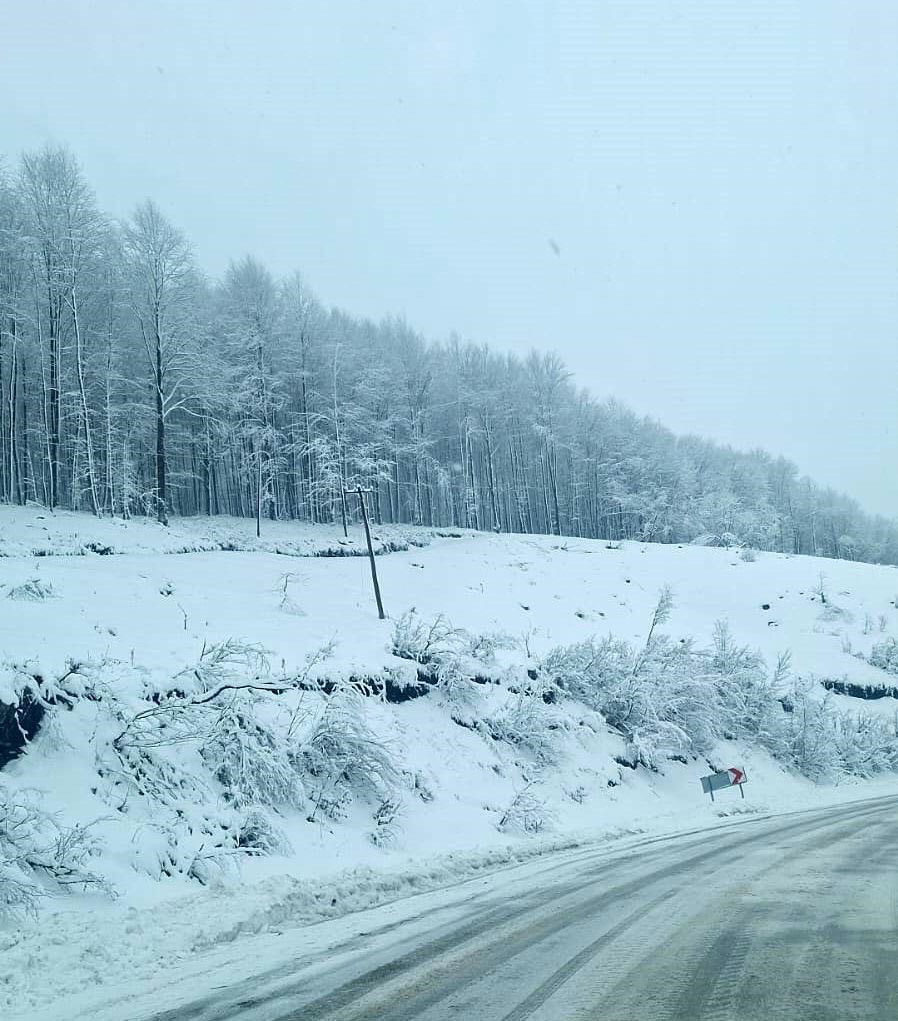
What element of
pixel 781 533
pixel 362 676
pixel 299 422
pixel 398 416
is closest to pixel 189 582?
pixel 362 676

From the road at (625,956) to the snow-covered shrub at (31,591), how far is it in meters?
10.6

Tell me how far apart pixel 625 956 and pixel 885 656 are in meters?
28.2

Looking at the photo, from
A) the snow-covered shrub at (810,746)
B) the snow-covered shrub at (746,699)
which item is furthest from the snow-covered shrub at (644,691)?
the snow-covered shrub at (810,746)

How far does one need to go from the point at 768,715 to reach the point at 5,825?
2065 centimetres

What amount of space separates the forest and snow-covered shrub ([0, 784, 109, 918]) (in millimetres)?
21872

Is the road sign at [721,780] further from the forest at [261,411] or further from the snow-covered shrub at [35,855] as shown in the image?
the forest at [261,411]

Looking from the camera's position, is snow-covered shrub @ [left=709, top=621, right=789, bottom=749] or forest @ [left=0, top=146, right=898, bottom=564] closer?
snow-covered shrub @ [left=709, top=621, right=789, bottom=749]

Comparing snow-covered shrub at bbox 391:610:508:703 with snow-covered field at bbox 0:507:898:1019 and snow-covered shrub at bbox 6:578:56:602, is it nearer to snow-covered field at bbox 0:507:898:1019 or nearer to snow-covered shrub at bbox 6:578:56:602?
snow-covered field at bbox 0:507:898:1019

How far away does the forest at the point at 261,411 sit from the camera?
→ 29.8 metres

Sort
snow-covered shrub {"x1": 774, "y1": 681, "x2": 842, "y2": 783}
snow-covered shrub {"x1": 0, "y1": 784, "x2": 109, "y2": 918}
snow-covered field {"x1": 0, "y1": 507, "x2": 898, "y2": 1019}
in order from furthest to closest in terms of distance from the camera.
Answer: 1. snow-covered shrub {"x1": 774, "y1": 681, "x2": 842, "y2": 783}
2. snow-covered field {"x1": 0, "y1": 507, "x2": 898, "y2": 1019}
3. snow-covered shrub {"x1": 0, "y1": 784, "x2": 109, "y2": 918}

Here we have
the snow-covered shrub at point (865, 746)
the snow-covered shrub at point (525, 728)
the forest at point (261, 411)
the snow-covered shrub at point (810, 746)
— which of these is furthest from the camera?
the forest at point (261, 411)

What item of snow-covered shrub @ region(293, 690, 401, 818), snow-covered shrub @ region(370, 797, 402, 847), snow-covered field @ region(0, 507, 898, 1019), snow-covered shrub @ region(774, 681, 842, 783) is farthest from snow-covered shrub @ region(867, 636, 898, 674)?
snow-covered shrub @ region(370, 797, 402, 847)

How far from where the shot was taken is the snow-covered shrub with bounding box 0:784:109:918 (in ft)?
22.6

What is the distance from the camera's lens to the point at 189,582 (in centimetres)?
2061
